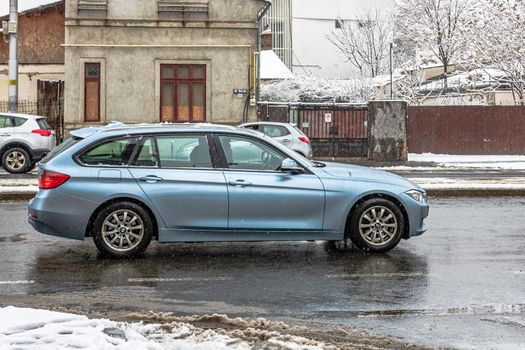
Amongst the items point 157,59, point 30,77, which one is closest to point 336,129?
point 157,59

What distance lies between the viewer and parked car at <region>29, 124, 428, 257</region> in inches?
396

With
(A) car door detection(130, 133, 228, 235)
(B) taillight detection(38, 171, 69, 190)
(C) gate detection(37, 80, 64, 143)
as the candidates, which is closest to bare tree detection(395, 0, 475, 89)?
(C) gate detection(37, 80, 64, 143)

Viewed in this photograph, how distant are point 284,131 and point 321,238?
1564cm

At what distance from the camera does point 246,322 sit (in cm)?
696

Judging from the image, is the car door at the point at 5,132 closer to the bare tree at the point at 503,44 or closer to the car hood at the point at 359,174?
the car hood at the point at 359,174

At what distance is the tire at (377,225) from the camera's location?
10.4m

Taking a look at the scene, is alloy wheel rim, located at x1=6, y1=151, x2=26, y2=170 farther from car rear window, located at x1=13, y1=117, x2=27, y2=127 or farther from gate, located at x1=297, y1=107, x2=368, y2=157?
gate, located at x1=297, y1=107, x2=368, y2=157

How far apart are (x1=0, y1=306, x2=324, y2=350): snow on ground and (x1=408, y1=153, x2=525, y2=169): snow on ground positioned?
22846 mm

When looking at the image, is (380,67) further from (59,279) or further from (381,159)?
(59,279)

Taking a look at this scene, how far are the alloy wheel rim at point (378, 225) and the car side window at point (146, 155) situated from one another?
2.41 meters

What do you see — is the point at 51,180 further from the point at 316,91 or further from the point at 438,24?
the point at 438,24

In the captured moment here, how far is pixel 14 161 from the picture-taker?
22766mm

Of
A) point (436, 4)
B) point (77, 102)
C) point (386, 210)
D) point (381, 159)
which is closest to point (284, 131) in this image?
point (381, 159)

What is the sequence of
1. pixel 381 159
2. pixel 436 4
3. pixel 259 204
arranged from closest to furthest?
1. pixel 259 204
2. pixel 381 159
3. pixel 436 4
